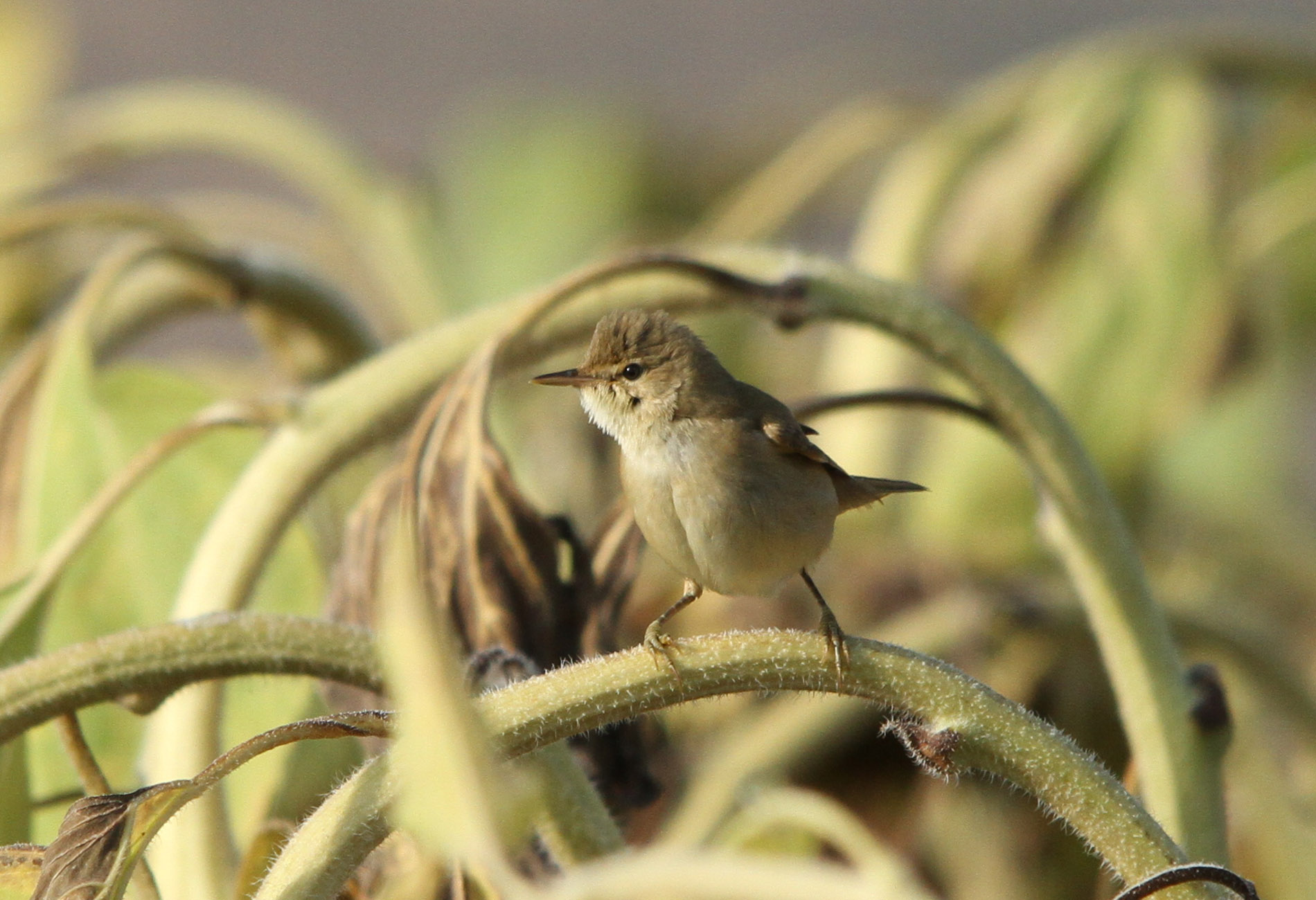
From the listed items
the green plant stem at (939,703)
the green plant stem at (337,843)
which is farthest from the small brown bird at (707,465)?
the green plant stem at (337,843)

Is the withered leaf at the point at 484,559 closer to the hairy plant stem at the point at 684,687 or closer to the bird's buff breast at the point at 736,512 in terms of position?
the bird's buff breast at the point at 736,512

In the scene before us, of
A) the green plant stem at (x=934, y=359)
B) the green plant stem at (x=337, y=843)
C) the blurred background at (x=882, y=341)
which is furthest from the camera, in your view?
the blurred background at (x=882, y=341)

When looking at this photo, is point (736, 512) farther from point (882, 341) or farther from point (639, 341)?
point (882, 341)

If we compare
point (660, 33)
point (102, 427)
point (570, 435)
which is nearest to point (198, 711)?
point (102, 427)

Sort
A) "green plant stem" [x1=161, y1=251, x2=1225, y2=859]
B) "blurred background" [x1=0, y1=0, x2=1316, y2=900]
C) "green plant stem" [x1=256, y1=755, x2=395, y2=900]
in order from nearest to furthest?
"green plant stem" [x1=256, y1=755, x2=395, y2=900] → "green plant stem" [x1=161, y1=251, x2=1225, y2=859] → "blurred background" [x1=0, y1=0, x2=1316, y2=900]

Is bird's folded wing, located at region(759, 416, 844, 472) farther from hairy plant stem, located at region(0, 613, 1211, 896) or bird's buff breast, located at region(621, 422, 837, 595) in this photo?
hairy plant stem, located at region(0, 613, 1211, 896)

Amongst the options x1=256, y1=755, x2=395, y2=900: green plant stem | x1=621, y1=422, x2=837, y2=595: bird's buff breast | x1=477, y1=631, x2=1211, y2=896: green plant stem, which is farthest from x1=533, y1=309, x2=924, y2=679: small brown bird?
x1=256, y1=755, x2=395, y2=900: green plant stem

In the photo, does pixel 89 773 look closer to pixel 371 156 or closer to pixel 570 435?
pixel 570 435

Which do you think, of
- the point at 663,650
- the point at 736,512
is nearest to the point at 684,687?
the point at 663,650
